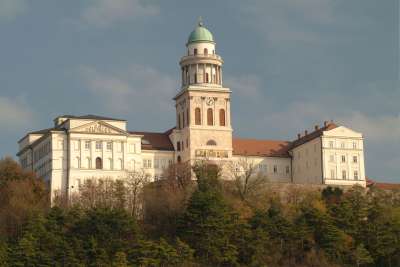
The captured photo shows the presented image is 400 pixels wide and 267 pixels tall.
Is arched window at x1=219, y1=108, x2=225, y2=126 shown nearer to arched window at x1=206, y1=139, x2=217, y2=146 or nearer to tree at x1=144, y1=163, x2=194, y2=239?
arched window at x1=206, y1=139, x2=217, y2=146

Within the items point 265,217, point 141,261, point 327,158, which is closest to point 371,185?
point 327,158

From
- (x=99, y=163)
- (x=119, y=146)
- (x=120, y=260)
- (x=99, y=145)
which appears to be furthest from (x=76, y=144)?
(x=120, y=260)

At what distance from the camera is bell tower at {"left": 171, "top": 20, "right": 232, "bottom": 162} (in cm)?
11544

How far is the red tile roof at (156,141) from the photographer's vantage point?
381 feet

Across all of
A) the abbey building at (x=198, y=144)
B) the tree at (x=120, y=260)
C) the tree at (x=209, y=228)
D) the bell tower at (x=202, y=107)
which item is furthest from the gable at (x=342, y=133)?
the tree at (x=120, y=260)

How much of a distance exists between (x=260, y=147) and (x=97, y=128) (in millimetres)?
20705

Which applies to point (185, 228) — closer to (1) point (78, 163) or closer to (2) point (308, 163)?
(1) point (78, 163)

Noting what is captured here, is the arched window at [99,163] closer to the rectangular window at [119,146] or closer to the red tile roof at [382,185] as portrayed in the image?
the rectangular window at [119,146]

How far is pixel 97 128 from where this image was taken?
109750mm

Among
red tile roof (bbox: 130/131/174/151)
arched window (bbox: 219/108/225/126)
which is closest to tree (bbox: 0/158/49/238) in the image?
red tile roof (bbox: 130/131/174/151)

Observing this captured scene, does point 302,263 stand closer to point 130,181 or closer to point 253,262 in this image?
point 253,262

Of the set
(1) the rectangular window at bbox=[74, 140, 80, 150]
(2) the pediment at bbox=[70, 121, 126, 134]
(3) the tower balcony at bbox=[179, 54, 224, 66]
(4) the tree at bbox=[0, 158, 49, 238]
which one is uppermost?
(3) the tower balcony at bbox=[179, 54, 224, 66]

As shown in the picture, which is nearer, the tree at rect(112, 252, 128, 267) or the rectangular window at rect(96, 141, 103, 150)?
the tree at rect(112, 252, 128, 267)

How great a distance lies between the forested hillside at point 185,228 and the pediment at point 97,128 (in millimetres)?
10523
